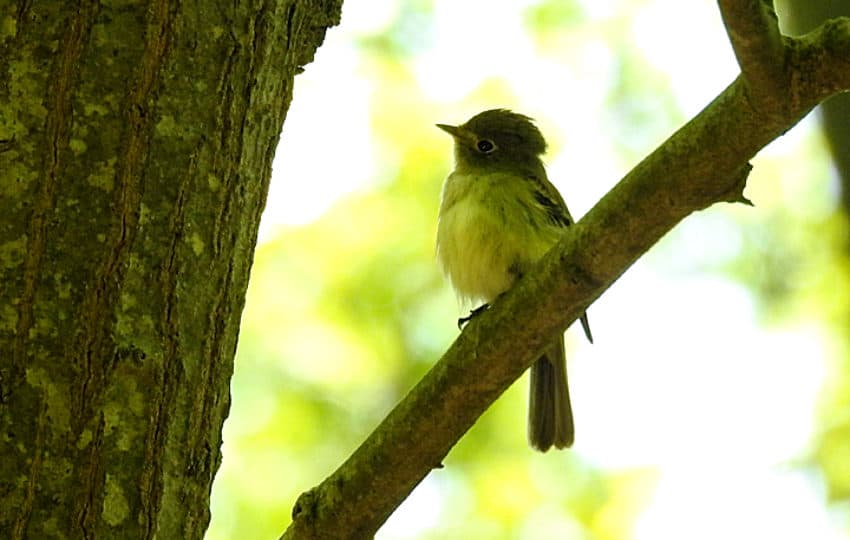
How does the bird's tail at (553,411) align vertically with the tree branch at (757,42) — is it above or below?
above

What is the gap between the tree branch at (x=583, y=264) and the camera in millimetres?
2514

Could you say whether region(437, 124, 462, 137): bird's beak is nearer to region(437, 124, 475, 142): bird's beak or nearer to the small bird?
region(437, 124, 475, 142): bird's beak

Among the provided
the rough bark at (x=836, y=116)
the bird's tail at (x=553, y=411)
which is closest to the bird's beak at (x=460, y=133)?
the bird's tail at (x=553, y=411)

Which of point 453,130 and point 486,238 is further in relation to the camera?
point 453,130

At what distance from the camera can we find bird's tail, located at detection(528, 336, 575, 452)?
5.73 meters

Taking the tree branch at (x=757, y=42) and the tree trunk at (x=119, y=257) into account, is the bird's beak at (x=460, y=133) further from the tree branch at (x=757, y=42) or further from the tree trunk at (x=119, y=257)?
the tree branch at (x=757, y=42)

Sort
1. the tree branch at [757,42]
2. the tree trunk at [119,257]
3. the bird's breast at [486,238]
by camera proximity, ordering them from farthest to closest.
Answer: the bird's breast at [486,238]
the tree trunk at [119,257]
the tree branch at [757,42]

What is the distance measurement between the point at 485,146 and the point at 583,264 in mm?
3814

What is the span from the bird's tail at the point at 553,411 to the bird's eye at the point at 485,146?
47.3 inches

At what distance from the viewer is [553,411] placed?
18.9 feet

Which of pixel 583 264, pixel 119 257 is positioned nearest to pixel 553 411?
pixel 583 264

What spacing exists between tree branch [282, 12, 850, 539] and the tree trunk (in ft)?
1.17

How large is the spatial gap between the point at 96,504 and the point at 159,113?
0.85 m

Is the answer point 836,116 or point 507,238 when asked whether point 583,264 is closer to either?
point 836,116
